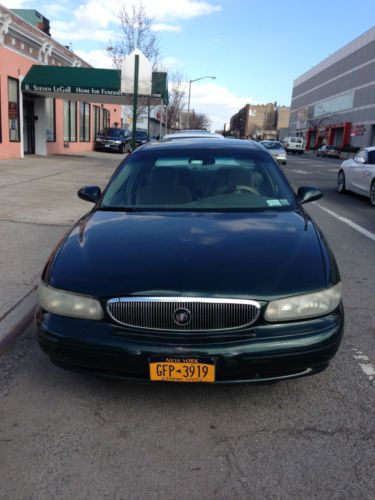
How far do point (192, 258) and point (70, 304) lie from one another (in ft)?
2.51

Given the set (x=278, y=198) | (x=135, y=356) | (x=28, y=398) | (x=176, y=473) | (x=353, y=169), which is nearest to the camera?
(x=176, y=473)

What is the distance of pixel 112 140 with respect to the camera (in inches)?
1278

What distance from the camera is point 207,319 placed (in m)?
2.63

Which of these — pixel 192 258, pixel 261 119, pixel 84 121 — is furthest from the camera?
pixel 261 119

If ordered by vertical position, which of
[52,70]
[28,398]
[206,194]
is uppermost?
[52,70]

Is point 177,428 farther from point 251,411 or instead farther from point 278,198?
point 278,198

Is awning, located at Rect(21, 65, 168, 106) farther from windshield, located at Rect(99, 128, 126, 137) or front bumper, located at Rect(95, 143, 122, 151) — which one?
windshield, located at Rect(99, 128, 126, 137)

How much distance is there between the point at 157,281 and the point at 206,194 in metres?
1.69

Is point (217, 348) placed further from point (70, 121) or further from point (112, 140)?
point (112, 140)

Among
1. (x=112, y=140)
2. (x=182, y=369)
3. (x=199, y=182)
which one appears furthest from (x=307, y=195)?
(x=112, y=140)

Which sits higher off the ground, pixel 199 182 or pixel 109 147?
pixel 199 182

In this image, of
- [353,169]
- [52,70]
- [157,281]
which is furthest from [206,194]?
[52,70]

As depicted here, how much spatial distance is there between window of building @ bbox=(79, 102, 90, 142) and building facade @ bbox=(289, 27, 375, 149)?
1739 inches

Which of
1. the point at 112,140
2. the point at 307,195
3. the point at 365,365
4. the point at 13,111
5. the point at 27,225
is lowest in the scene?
the point at 27,225
